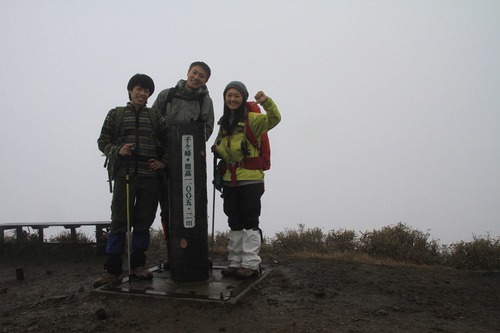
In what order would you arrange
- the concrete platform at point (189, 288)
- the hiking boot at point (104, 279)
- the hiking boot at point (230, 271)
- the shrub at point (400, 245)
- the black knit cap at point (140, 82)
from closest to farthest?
the concrete platform at point (189, 288), the hiking boot at point (104, 279), the hiking boot at point (230, 271), the black knit cap at point (140, 82), the shrub at point (400, 245)

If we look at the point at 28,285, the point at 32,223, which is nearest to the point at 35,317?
the point at 28,285

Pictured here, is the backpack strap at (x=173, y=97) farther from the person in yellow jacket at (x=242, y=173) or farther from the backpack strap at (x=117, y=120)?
the backpack strap at (x=117, y=120)

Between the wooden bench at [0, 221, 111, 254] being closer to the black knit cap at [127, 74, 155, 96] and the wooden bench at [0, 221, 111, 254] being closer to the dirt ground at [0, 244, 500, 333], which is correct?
the dirt ground at [0, 244, 500, 333]

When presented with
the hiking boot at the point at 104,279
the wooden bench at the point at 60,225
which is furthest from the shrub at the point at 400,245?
the wooden bench at the point at 60,225

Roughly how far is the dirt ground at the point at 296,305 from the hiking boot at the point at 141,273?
545mm

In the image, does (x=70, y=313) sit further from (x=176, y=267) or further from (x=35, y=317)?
(x=176, y=267)

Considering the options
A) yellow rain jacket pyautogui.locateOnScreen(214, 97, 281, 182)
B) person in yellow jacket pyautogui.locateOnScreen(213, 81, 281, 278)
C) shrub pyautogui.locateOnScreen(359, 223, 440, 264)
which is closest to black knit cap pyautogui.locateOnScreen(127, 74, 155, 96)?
person in yellow jacket pyautogui.locateOnScreen(213, 81, 281, 278)

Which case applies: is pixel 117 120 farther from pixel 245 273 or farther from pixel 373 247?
pixel 373 247

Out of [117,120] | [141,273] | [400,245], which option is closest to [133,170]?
[117,120]

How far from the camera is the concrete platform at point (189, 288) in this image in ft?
12.4

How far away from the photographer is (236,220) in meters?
4.72

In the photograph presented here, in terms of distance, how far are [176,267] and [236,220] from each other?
0.90m

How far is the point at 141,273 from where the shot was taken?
457 centimetres

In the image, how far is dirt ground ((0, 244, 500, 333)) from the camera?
319 cm
